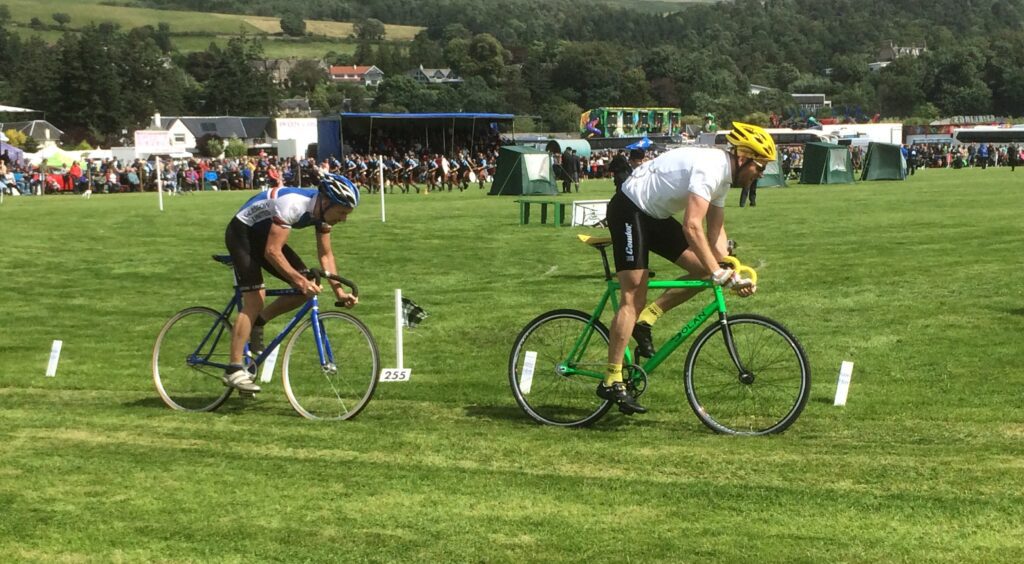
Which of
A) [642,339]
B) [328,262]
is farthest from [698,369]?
[328,262]

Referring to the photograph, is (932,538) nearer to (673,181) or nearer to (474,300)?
(673,181)

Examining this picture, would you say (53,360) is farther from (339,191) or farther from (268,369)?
(339,191)

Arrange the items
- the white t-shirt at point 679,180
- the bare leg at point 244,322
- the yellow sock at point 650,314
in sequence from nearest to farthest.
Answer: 1. the white t-shirt at point 679,180
2. the yellow sock at point 650,314
3. the bare leg at point 244,322

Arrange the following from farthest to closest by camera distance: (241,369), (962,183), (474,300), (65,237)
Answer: (962,183), (65,237), (474,300), (241,369)

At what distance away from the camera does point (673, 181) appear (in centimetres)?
744

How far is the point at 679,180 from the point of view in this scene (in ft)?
24.3

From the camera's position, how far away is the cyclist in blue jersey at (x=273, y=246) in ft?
26.7

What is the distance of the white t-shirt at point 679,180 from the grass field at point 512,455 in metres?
1.52

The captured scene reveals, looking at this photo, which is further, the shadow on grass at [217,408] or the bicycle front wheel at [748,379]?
the shadow on grass at [217,408]

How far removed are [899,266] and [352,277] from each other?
8.28 meters

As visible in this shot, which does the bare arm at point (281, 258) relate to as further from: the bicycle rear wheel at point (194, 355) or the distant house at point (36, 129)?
the distant house at point (36, 129)

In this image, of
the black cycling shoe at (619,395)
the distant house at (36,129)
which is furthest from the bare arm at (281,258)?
the distant house at (36,129)

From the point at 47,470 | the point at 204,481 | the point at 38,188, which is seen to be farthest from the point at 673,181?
the point at 38,188

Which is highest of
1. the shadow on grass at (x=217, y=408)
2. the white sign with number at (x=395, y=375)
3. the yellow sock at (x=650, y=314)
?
the yellow sock at (x=650, y=314)
